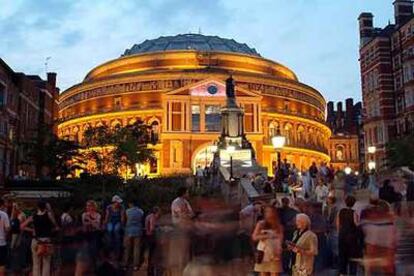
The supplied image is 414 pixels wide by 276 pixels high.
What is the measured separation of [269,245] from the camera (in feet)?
34.0

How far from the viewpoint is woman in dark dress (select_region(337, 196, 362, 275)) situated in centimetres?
1215

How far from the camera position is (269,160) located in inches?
3568

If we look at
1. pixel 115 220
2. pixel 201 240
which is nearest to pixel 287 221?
pixel 201 240

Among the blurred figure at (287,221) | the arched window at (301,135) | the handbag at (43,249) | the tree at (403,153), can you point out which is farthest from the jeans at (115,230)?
the arched window at (301,135)

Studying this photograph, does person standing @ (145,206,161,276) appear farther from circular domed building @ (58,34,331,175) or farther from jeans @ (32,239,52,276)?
circular domed building @ (58,34,331,175)

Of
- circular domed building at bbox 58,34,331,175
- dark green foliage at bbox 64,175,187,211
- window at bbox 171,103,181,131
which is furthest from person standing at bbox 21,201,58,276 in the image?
window at bbox 171,103,181,131

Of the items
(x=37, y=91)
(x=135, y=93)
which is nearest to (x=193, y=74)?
(x=135, y=93)

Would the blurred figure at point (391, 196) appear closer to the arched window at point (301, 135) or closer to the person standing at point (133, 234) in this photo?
the person standing at point (133, 234)

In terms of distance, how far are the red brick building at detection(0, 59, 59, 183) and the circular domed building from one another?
16.6m

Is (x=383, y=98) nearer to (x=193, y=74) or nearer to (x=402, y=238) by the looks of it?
(x=193, y=74)

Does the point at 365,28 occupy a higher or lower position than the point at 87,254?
higher

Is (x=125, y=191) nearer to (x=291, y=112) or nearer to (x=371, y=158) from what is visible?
(x=371, y=158)

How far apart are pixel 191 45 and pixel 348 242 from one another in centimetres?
9765

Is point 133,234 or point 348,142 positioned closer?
point 133,234
